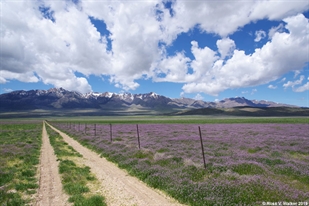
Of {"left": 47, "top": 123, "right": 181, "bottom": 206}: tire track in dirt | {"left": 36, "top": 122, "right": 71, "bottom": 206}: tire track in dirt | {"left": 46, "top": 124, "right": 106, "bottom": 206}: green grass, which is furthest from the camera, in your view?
{"left": 36, "top": 122, "right": 71, "bottom": 206}: tire track in dirt

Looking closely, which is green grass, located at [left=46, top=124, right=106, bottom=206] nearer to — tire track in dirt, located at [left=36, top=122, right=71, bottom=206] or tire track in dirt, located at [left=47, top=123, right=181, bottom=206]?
tire track in dirt, located at [left=36, top=122, right=71, bottom=206]

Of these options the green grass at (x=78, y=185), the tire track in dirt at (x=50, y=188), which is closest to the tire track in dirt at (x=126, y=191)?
the green grass at (x=78, y=185)

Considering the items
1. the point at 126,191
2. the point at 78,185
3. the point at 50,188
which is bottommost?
the point at 126,191

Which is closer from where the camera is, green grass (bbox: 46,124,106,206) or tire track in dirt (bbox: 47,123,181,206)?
green grass (bbox: 46,124,106,206)

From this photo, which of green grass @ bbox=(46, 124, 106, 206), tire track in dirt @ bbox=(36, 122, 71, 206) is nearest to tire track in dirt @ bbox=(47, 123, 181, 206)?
green grass @ bbox=(46, 124, 106, 206)

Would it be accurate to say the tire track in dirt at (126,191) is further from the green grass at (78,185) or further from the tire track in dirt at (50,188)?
the tire track in dirt at (50,188)

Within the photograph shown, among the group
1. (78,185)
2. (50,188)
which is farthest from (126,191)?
(50,188)

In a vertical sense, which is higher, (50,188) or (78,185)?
(78,185)

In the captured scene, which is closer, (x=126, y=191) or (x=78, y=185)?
(x=126, y=191)

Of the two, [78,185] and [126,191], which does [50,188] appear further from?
[126,191]

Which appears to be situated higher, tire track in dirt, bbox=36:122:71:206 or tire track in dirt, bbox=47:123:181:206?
tire track in dirt, bbox=36:122:71:206

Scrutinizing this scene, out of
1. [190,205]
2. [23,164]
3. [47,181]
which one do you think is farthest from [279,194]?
[23,164]

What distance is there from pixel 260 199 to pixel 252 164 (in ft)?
19.4

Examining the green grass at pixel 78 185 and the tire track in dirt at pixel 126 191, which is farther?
the tire track in dirt at pixel 126 191
